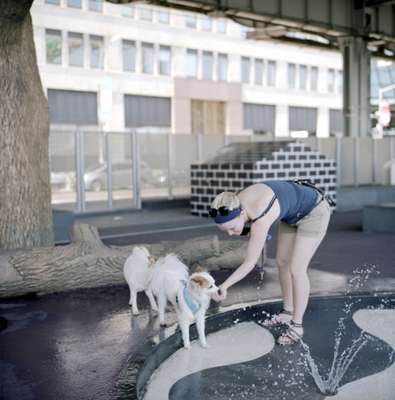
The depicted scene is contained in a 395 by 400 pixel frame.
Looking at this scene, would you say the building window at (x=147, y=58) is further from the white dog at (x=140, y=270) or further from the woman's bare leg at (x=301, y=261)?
the woman's bare leg at (x=301, y=261)

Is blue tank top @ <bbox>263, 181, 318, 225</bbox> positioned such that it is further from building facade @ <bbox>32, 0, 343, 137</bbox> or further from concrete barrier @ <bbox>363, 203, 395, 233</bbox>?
building facade @ <bbox>32, 0, 343, 137</bbox>

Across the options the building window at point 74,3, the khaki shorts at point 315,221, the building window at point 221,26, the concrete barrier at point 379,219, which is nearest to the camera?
the khaki shorts at point 315,221

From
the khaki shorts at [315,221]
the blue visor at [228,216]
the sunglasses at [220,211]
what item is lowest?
the khaki shorts at [315,221]

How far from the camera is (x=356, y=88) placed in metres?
26.6

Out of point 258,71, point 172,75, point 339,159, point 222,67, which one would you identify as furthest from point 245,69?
point 339,159

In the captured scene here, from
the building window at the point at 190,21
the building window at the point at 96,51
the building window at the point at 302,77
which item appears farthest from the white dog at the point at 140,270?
the building window at the point at 302,77

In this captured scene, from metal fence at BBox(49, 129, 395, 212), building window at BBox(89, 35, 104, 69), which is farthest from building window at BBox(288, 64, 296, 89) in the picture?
metal fence at BBox(49, 129, 395, 212)

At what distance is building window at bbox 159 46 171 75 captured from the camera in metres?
45.6

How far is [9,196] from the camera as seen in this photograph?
27.9ft

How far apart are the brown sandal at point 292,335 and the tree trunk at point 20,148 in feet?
14.5

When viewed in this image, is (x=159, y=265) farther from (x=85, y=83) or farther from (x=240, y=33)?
(x=240, y=33)

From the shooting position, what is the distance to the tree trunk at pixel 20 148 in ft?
27.9

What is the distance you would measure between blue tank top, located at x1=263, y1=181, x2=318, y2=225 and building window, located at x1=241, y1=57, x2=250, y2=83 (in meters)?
46.5

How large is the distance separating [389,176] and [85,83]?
24.8m
